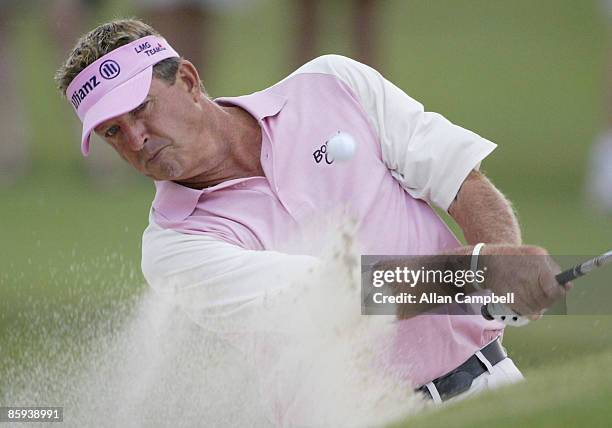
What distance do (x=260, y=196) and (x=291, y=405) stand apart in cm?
46

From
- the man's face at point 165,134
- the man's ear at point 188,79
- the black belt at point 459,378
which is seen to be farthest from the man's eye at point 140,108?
the black belt at point 459,378

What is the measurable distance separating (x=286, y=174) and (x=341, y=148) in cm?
14

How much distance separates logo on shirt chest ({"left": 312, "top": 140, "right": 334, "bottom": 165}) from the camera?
9.97 ft

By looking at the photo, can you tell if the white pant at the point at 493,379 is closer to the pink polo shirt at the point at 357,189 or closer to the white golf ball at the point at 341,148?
the pink polo shirt at the point at 357,189

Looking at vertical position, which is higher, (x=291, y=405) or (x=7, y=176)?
(x=291, y=405)

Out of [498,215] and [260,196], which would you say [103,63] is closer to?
[260,196]

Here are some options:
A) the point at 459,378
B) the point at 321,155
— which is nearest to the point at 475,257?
the point at 459,378

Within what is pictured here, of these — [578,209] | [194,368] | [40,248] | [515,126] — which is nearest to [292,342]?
[194,368]

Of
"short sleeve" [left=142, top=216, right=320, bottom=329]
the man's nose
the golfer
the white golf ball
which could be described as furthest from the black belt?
the man's nose

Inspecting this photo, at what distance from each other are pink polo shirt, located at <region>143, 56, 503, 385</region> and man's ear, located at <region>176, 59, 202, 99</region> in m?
0.13

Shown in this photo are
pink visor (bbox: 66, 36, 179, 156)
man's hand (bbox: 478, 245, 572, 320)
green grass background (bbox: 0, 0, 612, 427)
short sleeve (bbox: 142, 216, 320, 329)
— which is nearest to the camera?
man's hand (bbox: 478, 245, 572, 320)

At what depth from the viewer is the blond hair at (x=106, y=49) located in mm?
2996

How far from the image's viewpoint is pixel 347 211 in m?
2.99

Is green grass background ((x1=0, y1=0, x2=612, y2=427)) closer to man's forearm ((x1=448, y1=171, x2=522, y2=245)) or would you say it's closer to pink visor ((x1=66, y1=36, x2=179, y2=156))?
man's forearm ((x1=448, y1=171, x2=522, y2=245))
